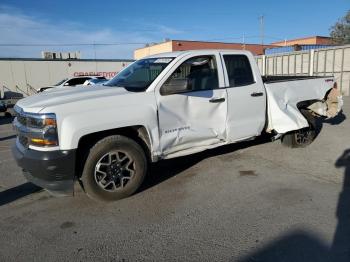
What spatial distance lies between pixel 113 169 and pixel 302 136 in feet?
13.5

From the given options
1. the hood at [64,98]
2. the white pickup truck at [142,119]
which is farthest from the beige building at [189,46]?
the hood at [64,98]

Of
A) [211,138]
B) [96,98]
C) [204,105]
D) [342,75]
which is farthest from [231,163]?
[342,75]

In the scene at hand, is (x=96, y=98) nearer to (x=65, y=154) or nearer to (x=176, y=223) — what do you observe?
(x=65, y=154)

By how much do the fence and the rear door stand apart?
43.9ft

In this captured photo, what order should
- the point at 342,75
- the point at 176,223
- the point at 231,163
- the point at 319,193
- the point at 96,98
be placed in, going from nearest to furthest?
the point at 176,223 → the point at 96,98 → the point at 319,193 → the point at 231,163 → the point at 342,75

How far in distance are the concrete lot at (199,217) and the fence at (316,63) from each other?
46.6 ft

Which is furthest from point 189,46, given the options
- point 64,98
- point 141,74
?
point 64,98

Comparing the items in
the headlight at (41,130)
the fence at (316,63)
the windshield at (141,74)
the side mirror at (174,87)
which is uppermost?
the fence at (316,63)

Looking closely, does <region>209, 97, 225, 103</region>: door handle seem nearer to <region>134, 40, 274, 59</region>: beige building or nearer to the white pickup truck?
the white pickup truck

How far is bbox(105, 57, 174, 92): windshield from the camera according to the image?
15.1ft

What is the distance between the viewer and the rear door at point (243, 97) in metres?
5.21

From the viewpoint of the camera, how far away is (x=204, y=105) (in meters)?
4.87

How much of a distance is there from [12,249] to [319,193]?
372 centimetres

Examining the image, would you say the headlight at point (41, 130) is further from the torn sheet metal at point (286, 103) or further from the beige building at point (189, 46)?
the beige building at point (189, 46)
